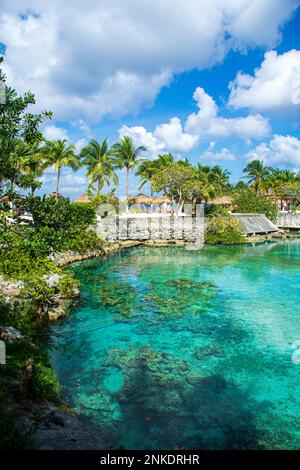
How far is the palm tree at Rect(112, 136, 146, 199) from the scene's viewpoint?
46.4 meters

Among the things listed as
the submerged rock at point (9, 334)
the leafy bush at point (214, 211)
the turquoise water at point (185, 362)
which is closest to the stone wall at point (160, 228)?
the leafy bush at point (214, 211)

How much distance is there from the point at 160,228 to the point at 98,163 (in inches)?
535

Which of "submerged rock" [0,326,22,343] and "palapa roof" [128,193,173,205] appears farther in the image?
"palapa roof" [128,193,173,205]

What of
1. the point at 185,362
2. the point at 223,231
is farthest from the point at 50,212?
the point at 223,231

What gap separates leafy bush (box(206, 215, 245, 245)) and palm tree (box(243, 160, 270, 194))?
1046 inches

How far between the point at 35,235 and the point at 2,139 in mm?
1589

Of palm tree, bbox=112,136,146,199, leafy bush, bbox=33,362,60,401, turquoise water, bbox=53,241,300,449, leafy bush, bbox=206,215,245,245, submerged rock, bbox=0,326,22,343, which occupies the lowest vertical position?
turquoise water, bbox=53,241,300,449

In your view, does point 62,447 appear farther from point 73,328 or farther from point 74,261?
point 74,261

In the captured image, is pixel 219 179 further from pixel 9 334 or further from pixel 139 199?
pixel 9 334

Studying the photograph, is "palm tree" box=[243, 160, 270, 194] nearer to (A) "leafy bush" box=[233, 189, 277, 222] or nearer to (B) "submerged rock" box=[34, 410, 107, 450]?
(A) "leafy bush" box=[233, 189, 277, 222]

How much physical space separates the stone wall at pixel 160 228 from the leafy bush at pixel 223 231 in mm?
1133

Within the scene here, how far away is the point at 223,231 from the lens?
124 ft

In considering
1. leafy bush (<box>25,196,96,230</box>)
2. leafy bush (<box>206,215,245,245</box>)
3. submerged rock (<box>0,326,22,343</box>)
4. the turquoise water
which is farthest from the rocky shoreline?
leafy bush (<box>206,215,245,245</box>)
